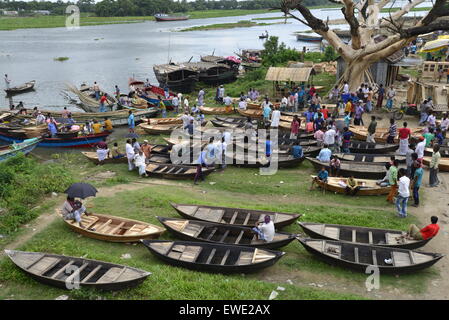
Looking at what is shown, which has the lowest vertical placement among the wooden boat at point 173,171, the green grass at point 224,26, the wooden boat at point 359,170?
the wooden boat at point 173,171

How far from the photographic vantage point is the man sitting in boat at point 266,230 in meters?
10.4

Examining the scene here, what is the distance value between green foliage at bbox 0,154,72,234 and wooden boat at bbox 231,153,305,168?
670 centimetres

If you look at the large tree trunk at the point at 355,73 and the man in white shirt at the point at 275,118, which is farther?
the large tree trunk at the point at 355,73

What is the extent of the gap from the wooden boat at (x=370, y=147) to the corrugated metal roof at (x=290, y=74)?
8123 mm

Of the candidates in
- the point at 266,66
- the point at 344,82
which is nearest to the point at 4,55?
the point at 266,66

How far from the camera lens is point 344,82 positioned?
25812 mm

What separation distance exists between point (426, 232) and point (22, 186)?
13148 millimetres

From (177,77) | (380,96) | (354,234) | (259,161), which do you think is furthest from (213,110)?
(354,234)

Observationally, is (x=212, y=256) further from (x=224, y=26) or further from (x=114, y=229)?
(x=224, y=26)

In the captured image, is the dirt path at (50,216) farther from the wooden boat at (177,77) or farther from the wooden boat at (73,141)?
the wooden boat at (177,77)

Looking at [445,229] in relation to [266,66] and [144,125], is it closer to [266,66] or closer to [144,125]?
[144,125]

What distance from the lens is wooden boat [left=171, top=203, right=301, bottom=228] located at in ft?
38.1

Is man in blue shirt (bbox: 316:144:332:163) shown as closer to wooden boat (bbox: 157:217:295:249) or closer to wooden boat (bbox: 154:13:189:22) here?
wooden boat (bbox: 157:217:295:249)

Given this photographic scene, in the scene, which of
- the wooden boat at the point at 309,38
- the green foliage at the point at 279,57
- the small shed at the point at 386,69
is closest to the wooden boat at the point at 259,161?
the small shed at the point at 386,69
